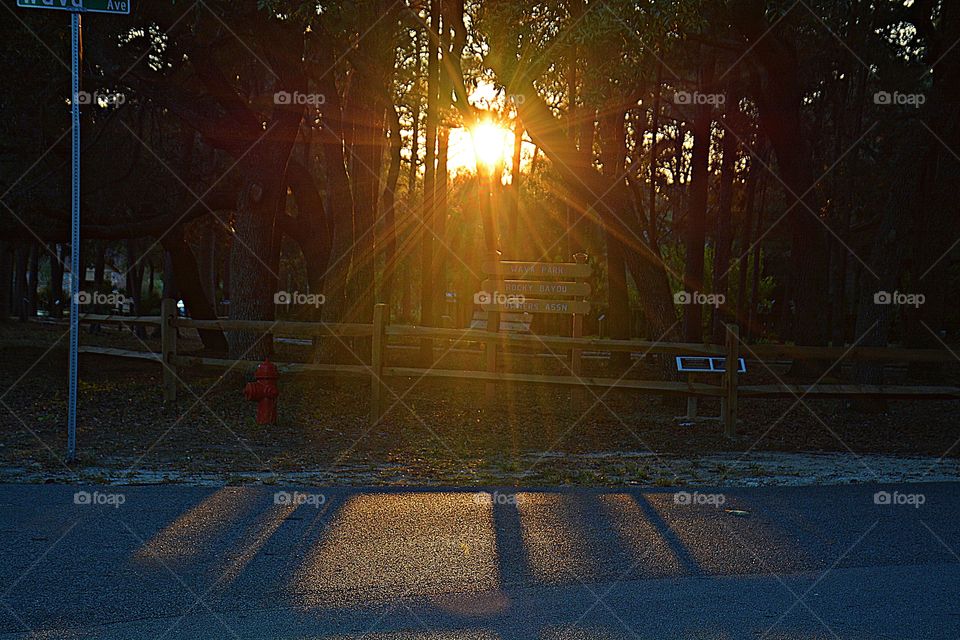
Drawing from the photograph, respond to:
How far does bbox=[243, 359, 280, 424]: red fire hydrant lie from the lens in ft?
48.7

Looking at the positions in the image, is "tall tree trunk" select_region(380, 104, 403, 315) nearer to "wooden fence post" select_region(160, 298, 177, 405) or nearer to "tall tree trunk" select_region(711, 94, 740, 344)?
"tall tree trunk" select_region(711, 94, 740, 344)

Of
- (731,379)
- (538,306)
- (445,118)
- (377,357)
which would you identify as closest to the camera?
(731,379)

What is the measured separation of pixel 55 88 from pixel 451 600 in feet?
57.1

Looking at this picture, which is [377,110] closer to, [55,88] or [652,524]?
[55,88]

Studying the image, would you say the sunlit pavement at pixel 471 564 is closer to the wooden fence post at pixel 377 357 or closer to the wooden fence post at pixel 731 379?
the wooden fence post at pixel 731 379

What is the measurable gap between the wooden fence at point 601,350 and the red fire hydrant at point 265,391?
141cm

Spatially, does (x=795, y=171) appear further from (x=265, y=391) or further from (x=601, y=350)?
(x=265, y=391)

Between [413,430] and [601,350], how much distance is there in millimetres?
2940

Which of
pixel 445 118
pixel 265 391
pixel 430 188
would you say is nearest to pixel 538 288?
pixel 265 391

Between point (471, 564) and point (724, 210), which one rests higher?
point (724, 210)

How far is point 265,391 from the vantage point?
15.0 meters

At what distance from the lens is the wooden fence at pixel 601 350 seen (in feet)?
50.0

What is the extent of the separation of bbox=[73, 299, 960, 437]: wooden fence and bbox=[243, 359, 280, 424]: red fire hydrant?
1.41m

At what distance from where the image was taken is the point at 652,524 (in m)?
8.48
